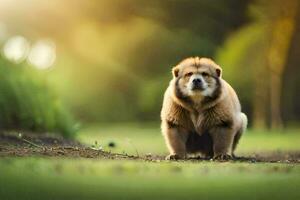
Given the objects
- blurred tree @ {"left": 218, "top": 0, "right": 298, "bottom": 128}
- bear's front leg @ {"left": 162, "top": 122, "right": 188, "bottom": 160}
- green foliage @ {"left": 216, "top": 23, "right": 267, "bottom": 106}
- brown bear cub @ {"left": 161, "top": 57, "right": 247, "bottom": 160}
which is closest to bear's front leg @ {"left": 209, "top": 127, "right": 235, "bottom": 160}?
brown bear cub @ {"left": 161, "top": 57, "right": 247, "bottom": 160}

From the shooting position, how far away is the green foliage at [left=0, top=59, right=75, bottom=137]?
35.8ft

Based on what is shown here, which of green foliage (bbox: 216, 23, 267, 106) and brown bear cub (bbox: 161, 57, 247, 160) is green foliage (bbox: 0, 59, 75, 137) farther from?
green foliage (bbox: 216, 23, 267, 106)

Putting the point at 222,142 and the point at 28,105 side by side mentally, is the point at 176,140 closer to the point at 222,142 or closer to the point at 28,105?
the point at 222,142

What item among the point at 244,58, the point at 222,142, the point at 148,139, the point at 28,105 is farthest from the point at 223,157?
the point at 244,58

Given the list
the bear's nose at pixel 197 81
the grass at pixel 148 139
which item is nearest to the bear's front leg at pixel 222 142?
the bear's nose at pixel 197 81

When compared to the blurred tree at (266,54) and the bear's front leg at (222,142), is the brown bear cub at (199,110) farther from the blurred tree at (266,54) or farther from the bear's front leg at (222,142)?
the blurred tree at (266,54)

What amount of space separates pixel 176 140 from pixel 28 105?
4.04 meters

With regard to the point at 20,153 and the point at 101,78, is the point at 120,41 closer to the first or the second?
the point at 101,78

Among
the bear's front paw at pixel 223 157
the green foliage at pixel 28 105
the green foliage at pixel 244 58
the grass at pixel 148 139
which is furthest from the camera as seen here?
the green foliage at pixel 244 58

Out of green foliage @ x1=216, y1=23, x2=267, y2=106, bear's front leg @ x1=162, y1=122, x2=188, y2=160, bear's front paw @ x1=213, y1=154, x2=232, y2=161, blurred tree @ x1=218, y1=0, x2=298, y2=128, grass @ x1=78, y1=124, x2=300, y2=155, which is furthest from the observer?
green foliage @ x1=216, y1=23, x2=267, y2=106

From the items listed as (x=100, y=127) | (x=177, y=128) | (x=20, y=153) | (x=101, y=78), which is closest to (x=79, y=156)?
(x=20, y=153)

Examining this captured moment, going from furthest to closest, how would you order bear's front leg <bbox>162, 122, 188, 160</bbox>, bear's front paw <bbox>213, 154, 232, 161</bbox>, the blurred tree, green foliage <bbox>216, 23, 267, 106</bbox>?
green foliage <bbox>216, 23, 267, 106</bbox>, the blurred tree, bear's front leg <bbox>162, 122, 188, 160</bbox>, bear's front paw <bbox>213, 154, 232, 161</bbox>

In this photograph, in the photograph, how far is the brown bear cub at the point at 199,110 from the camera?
7598 millimetres

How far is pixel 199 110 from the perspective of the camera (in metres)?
7.69
